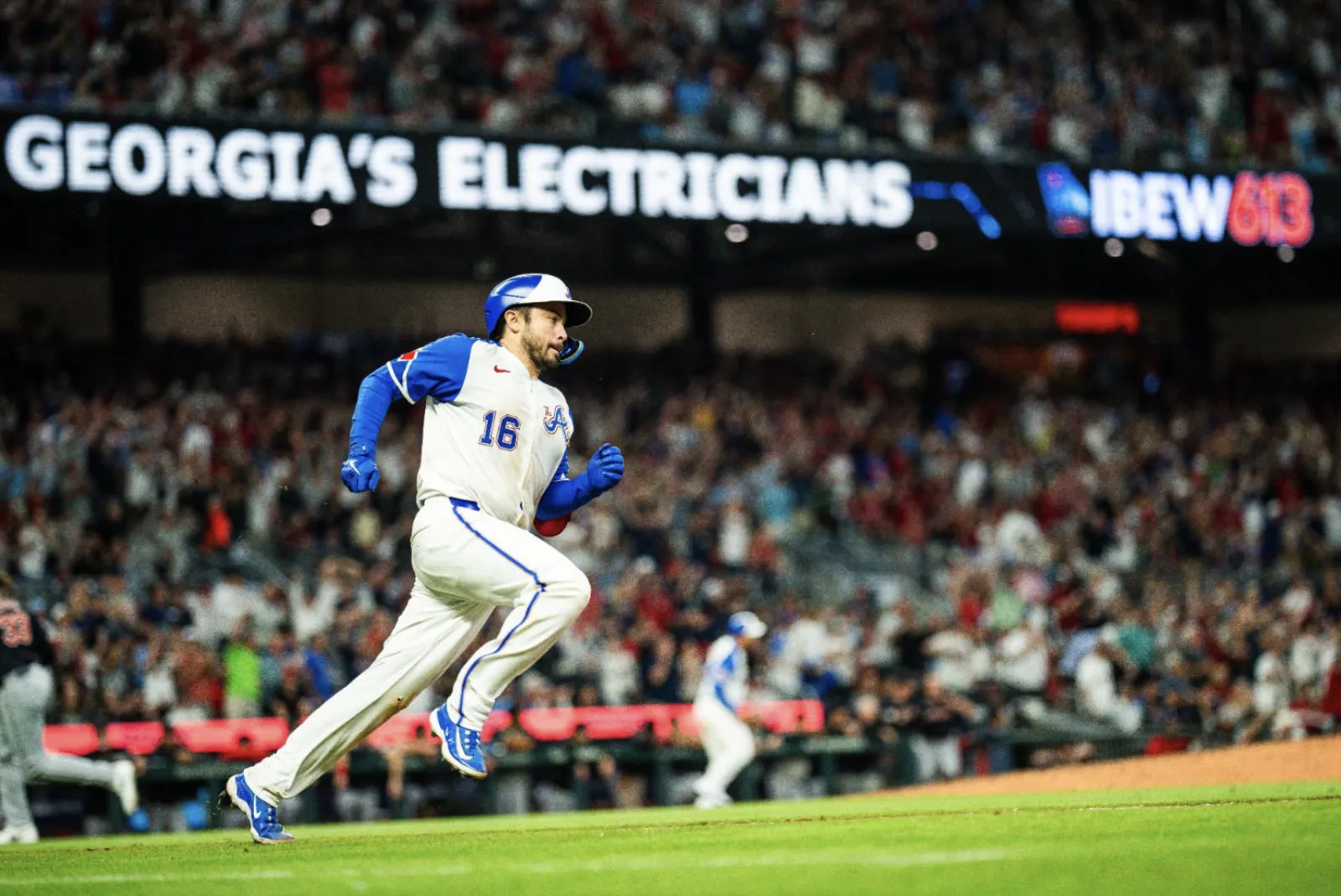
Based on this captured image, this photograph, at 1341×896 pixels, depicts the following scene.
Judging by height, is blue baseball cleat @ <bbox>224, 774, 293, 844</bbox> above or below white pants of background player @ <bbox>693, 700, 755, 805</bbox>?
above

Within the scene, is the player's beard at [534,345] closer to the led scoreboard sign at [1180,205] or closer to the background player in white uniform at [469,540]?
the background player in white uniform at [469,540]

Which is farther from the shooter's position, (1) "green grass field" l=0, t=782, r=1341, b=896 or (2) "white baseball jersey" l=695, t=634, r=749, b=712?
(2) "white baseball jersey" l=695, t=634, r=749, b=712

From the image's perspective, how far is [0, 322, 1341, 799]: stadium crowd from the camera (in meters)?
15.1

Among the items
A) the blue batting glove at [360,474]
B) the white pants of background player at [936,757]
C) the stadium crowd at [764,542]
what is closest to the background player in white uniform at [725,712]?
the stadium crowd at [764,542]

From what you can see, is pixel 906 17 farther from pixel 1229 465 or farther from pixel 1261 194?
pixel 1229 465

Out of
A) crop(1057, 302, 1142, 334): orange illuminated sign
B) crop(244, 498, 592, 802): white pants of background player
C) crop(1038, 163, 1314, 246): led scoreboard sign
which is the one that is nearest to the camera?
crop(244, 498, 592, 802): white pants of background player

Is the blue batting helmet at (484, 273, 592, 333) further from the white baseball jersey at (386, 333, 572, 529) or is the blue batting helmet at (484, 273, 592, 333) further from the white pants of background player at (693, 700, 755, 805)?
the white pants of background player at (693, 700, 755, 805)

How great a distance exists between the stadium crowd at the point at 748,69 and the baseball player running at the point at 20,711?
6543 mm

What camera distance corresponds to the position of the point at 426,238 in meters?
21.5

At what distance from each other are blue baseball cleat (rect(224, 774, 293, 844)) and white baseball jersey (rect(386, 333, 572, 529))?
47.9 inches

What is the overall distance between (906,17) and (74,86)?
9.36m

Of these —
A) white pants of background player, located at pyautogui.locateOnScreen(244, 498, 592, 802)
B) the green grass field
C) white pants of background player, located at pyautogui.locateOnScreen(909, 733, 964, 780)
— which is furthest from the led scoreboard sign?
white pants of background player, located at pyautogui.locateOnScreen(244, 498, 592, 802)

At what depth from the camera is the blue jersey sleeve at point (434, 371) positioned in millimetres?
6613

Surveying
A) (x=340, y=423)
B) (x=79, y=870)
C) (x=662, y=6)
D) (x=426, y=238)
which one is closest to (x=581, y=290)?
(x=426, y=238)
